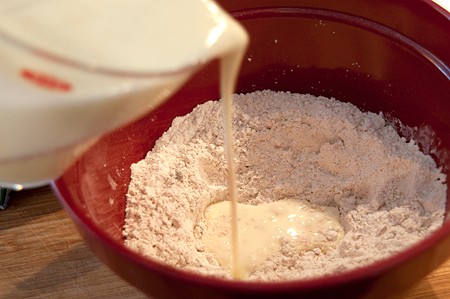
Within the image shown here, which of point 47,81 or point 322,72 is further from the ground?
point 322,72

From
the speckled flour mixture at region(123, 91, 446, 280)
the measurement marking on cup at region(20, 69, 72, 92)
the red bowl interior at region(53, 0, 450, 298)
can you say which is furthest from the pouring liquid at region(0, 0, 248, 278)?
the speckled flour mixture at region(123, 91, 446, 280)

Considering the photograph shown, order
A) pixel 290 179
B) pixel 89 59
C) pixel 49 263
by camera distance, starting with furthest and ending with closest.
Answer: pixel 290 179
pixel 49 263
pixel 89 59

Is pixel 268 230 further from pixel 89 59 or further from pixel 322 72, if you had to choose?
pixel 89 59

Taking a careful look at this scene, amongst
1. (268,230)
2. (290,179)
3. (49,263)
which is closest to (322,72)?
(290,179)

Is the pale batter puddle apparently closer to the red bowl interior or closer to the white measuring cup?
the red bowl interior

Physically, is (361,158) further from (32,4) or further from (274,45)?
(32,4)

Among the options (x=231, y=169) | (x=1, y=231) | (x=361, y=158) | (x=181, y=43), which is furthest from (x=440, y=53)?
(x=1, y=231)

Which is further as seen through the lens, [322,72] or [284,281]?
[322,72]
